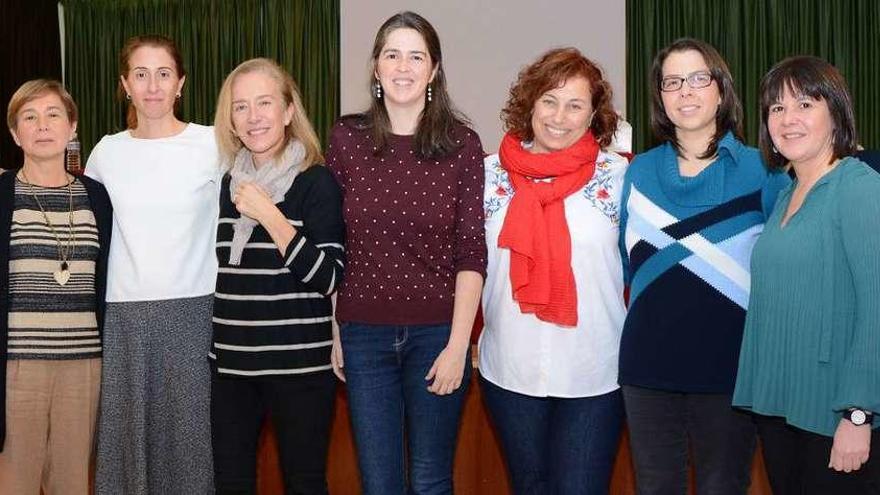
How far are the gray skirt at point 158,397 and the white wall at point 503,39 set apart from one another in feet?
14.2

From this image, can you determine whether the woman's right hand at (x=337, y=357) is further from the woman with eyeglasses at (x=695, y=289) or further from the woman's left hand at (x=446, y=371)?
the woman with eyeglasses at (x=695, y=289)

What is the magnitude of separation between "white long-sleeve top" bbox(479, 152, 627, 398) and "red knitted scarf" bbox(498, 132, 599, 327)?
28 millimetres

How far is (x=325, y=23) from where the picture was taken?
24.7ft

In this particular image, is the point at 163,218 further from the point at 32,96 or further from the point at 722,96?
the point at 722,96

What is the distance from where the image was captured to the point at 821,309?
1789 mm

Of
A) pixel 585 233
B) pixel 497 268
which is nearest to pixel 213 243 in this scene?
pixel 497 268

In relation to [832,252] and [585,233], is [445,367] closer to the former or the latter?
[585,233]

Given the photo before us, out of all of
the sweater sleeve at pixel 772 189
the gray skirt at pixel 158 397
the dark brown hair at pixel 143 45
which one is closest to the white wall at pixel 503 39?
the dark brown hair at pixel 143 45

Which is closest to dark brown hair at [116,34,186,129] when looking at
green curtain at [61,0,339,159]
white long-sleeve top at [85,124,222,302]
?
white long-sleeve top at [85,124,222,302]

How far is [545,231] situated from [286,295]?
66 cm

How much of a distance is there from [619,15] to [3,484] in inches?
215

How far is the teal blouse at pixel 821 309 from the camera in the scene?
1.71 m

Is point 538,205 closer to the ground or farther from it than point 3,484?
farther from it

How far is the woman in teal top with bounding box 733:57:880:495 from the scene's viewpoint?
5.63ft
